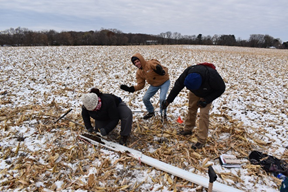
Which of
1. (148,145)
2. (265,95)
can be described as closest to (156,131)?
(148,145)

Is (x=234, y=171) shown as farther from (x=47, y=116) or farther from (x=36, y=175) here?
(x=47, y=116)

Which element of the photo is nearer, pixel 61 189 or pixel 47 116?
pixel 61 189

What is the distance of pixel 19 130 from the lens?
4.05 m

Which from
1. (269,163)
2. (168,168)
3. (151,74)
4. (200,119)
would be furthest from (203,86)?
(269,163)

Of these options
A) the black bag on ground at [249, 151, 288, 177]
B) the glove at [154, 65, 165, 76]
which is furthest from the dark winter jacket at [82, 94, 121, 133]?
the black bag on ground at [249, 151, 288, 177]

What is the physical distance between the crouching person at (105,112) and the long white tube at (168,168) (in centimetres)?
27

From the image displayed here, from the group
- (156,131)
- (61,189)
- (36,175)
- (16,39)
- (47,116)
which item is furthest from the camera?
(16,39)

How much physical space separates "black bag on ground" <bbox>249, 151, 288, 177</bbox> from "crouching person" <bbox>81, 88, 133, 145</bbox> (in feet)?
8.96

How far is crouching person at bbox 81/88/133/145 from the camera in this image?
3113mm

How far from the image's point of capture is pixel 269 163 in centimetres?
318

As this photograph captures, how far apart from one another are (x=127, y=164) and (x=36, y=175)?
164 centimetres

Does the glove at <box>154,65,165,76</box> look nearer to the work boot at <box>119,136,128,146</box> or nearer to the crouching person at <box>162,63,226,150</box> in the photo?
the crouching person at <box>162,63,226,150</box>

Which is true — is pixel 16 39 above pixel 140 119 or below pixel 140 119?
above

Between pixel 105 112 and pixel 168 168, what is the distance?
165 cm
